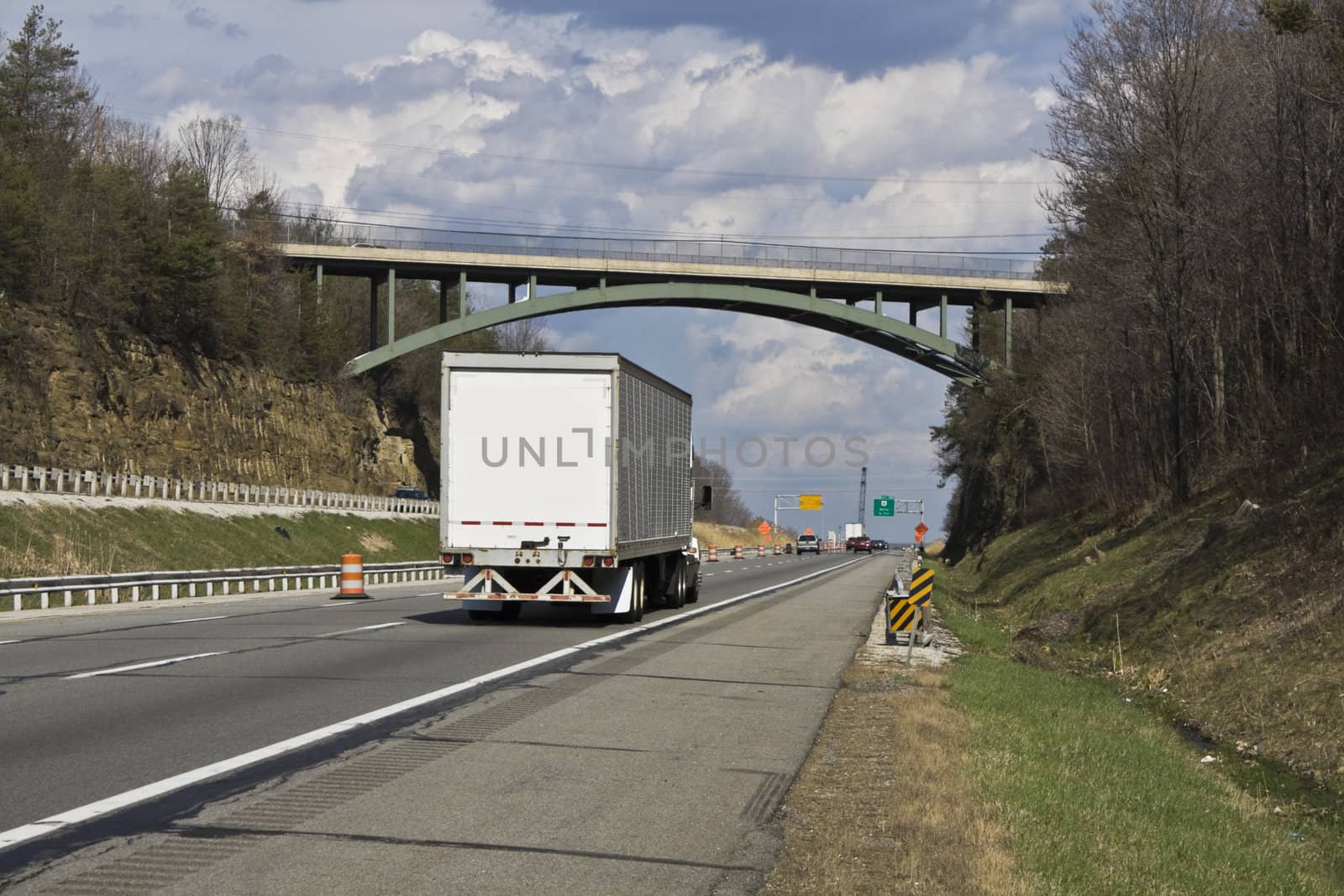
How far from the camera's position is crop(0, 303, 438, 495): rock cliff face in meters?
52.8

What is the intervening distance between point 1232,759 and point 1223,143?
18295mm

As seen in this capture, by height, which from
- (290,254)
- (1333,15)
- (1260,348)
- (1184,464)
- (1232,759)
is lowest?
(1232,759)

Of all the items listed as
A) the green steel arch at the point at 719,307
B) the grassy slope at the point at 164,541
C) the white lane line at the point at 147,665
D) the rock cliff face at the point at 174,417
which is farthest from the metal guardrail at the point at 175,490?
the white lane line at the point at 147,665

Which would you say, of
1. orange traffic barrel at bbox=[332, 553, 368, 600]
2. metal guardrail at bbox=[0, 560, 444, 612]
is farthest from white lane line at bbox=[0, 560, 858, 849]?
orange traffic barrel at bbox=[332, 553, 368, 600]

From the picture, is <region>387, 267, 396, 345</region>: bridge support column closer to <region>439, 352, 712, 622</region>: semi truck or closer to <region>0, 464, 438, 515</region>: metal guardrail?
<region>0, 464, 438, 515</region>: metal guardrail

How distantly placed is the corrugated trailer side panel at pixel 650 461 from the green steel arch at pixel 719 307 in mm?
38299

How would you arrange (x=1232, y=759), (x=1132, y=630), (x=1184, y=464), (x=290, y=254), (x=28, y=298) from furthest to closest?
1. (x=290, y=254)
2. (x=28, y=298)
3. (x=1184, y=464)
4. (x=1132, y=630)
5. (x=1232, y=759)

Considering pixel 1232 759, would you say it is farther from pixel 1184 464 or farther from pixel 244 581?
pixel 244 581

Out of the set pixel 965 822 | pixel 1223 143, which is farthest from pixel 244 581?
pixel 965 822

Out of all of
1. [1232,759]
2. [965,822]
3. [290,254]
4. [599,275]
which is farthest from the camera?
[290,254]

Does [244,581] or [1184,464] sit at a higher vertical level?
[1184,464]

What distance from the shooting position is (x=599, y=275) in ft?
215

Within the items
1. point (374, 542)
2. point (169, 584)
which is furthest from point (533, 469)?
point (374, 542)

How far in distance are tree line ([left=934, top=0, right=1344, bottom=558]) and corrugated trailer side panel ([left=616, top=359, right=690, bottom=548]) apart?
10.2m
